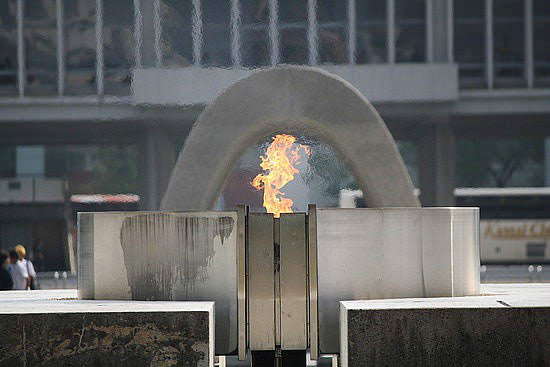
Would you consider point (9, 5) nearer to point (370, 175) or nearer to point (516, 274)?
point (516, 274)

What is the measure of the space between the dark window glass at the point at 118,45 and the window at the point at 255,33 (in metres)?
3.99

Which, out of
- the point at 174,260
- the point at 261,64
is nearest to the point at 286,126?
the point at 174,260

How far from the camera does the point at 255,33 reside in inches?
1348

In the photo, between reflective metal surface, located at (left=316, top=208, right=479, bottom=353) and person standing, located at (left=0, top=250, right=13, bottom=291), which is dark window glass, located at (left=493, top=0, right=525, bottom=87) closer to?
person standing, located at (left=0, top=250, right=13, bottom=291)

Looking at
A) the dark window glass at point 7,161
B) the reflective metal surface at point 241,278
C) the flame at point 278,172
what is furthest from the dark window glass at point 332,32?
the reflective metal surface at point 241,278

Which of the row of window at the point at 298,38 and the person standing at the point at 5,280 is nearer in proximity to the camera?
the person standing at the point at 5,280

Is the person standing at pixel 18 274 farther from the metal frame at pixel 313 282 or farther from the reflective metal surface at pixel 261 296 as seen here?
the metal frame at pixel 313 282

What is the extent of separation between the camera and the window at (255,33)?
109 ft

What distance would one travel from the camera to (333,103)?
1438 cm

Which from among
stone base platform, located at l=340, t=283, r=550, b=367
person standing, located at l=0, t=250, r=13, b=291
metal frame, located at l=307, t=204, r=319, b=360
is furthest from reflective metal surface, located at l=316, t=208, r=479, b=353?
person standing, located at l=0, t=250, r=13, b=291

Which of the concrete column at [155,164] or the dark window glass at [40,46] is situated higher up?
the dark window glass at [40,46]

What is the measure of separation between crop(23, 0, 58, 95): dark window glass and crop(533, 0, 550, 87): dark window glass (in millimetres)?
18592

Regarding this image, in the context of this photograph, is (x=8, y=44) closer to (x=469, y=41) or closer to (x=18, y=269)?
(x=469, y=41)

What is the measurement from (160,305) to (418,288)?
10.00 ft
